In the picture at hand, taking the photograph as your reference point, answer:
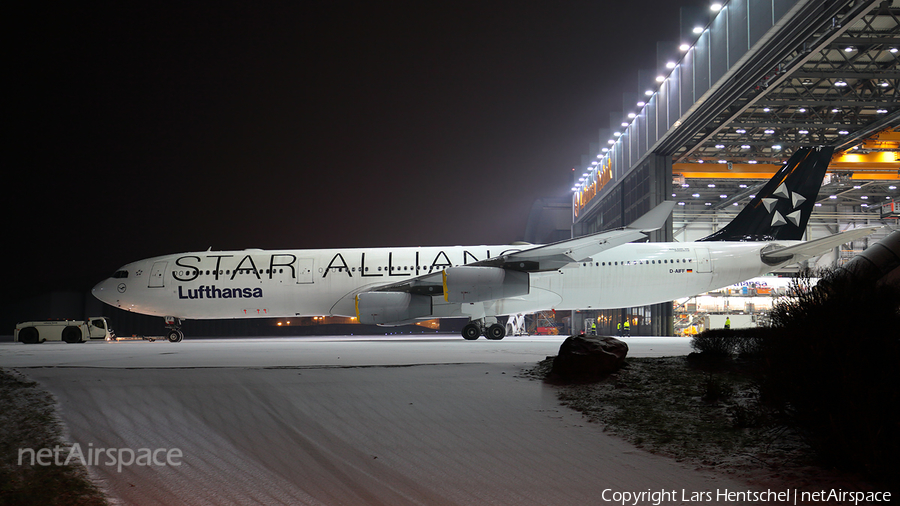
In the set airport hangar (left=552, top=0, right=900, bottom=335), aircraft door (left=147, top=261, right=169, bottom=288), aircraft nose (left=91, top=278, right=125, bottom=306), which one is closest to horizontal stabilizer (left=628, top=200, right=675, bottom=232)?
airport hangar (left=552, top=0, right=900, bottom=335)

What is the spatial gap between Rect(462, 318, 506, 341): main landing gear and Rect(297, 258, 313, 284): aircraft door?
595 cm

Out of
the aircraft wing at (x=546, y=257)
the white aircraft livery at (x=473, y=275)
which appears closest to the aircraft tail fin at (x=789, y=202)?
the white aircraft livery at (x=473, y=275)

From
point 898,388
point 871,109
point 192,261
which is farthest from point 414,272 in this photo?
point 871,109

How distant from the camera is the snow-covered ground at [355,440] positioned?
12.7 ft

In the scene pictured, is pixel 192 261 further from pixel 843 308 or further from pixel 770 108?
pixel 770 108

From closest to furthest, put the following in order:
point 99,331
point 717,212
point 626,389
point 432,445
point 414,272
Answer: point 432,445 → point 626,389 → point 414,272 → point 99,331 → point 717,212

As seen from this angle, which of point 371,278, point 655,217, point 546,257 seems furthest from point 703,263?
point 371,278

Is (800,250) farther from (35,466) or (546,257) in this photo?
(35,466)

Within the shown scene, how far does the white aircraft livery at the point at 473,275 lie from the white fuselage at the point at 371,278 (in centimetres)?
4

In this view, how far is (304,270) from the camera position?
1934cm

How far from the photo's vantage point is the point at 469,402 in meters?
6.16

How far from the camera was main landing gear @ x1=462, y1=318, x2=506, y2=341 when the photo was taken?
18.2 m

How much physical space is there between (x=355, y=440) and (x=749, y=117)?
87.5ft

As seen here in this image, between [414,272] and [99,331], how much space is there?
1472 centimetres
